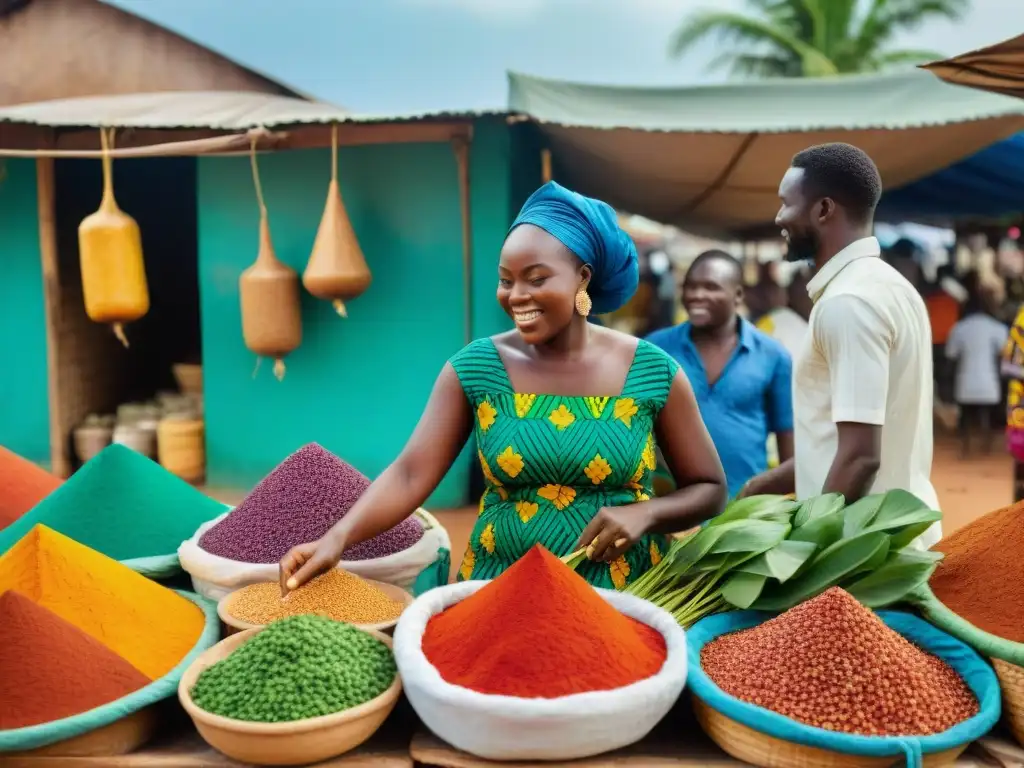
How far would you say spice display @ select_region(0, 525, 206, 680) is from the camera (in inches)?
46.1

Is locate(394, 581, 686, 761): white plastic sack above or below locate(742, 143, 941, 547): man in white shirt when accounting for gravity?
below

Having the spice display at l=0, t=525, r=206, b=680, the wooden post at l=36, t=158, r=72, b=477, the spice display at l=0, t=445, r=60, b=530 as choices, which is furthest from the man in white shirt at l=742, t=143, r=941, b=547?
the wooden post at l=36, t=158, r=72, b=477

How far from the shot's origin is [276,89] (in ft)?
23.0

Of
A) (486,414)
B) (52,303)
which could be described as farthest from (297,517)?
(52,303)

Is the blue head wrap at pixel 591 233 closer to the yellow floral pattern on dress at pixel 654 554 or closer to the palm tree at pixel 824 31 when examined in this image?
the yellow floral pattern on dress at pixel 654 554

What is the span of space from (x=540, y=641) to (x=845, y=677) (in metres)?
0.37

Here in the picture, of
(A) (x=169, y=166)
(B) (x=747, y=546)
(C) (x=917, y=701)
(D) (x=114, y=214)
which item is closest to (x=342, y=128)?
(D) (x=114, y=214)

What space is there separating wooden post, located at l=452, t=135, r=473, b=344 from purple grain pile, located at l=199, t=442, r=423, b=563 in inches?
104

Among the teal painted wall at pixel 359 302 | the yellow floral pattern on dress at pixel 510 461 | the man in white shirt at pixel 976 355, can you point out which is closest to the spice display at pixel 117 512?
the yellow floral pattern on dress at pixel 510 461

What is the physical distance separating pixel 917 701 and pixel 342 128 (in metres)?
3.67

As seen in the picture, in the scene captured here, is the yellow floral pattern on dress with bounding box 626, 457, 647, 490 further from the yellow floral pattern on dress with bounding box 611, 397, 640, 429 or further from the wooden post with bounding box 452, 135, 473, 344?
the wooden post with bounding box 452, 135, 473, 344

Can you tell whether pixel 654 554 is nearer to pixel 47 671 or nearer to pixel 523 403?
pixel 523 403

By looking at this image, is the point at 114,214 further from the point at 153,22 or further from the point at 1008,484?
the point at 1008,484

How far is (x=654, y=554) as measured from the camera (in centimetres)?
143
